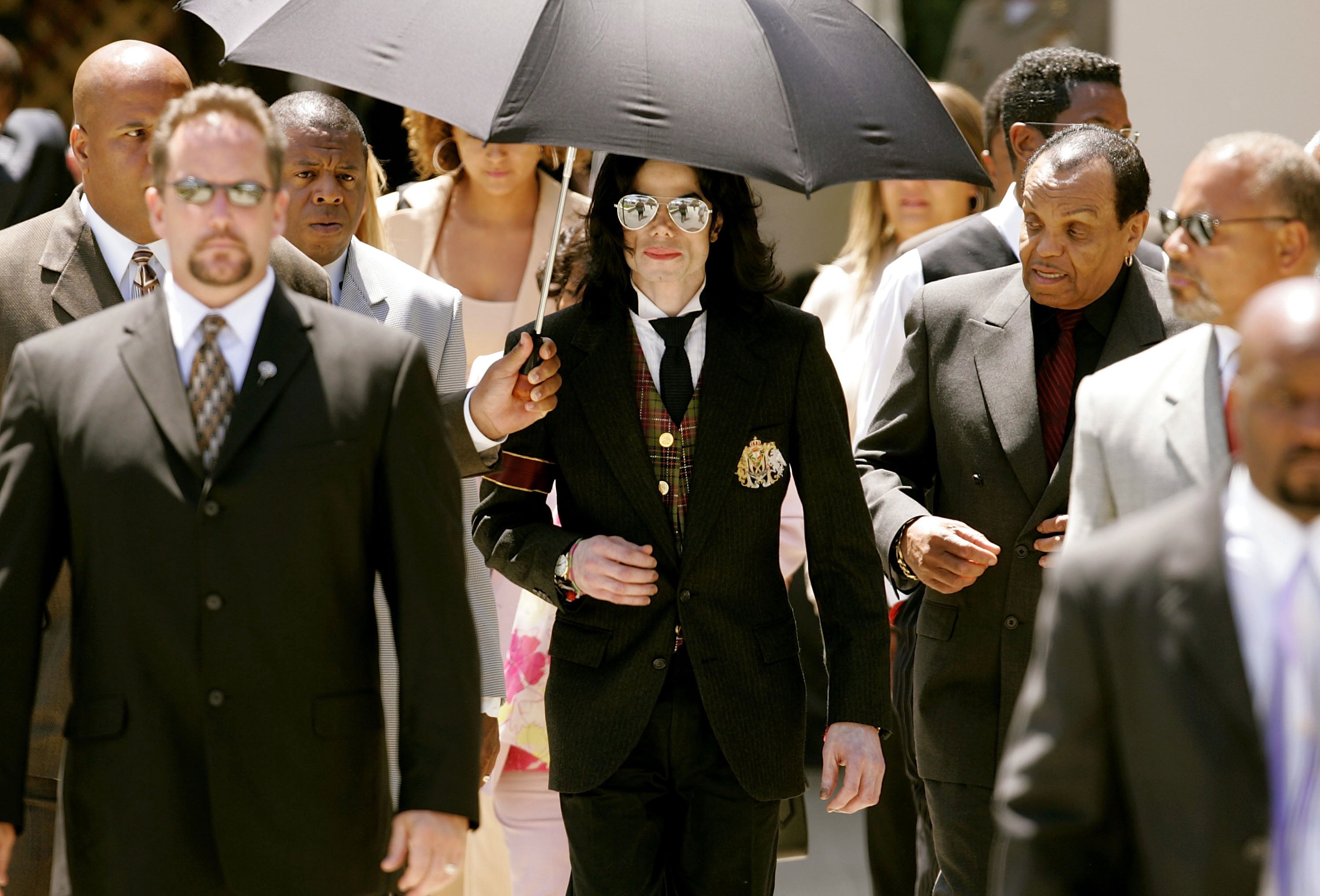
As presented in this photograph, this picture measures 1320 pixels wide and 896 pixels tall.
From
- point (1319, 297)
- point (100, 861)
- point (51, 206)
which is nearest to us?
point (1319, 297)

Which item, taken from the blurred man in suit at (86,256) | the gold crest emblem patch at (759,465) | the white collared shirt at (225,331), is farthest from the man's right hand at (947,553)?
the white collared shirt at (225,331)

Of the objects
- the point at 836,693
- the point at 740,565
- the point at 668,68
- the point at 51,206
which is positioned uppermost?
the point at 668,68

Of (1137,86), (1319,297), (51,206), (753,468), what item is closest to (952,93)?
(1137,86)

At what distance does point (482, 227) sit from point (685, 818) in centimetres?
269

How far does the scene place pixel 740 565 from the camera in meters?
3.85

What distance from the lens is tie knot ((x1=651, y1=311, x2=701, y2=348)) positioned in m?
A: 3.95

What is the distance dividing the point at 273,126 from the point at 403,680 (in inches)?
38.9

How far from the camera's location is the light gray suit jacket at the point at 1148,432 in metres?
2.98

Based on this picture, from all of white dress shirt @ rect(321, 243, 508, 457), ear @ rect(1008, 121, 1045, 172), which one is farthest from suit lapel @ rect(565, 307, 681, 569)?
ear @ rect(1008, 121, 1045, 172)

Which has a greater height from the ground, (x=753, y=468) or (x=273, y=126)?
(x=273, y=126)

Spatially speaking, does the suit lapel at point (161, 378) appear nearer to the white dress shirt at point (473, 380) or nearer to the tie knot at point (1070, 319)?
the white dress shirt at point (473, 380)

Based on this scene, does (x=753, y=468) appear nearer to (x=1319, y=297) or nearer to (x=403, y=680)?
(x=403, y=680)

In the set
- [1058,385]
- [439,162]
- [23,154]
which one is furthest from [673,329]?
[23,154]

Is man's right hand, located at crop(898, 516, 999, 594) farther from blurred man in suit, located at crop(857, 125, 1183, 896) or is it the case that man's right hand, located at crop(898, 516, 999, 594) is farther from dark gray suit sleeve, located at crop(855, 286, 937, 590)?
dark gray suit sleeve, located at crop(855, 286, 937, 590)
